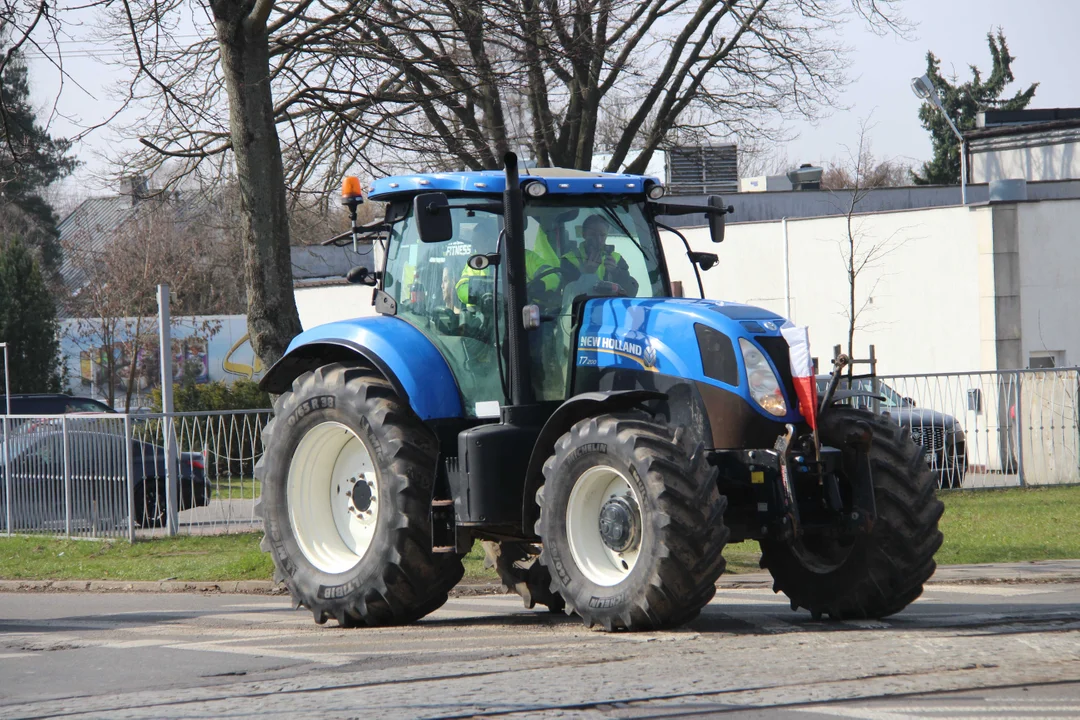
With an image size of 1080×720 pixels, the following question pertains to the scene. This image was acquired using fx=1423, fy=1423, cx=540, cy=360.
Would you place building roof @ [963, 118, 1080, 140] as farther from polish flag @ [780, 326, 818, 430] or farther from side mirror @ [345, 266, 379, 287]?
polish flag @ [780, 326, 818, 430]

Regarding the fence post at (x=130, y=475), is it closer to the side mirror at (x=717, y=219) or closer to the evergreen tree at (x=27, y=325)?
the side mirror at (x=717, y=219)

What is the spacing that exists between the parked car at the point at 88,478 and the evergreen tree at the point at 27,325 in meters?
18.8

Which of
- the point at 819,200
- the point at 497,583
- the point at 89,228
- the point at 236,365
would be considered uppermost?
the point at 89,228

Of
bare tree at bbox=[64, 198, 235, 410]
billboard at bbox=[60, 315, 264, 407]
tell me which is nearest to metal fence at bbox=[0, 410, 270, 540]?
bare tree at bbox=[64, 198, 235, 410]

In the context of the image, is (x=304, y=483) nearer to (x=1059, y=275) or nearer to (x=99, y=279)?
(x=1059, y=275)

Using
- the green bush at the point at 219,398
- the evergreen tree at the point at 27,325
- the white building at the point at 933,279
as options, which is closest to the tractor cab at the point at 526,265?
the white building at the point at 933,279

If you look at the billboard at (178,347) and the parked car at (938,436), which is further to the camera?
the billboard at (178,347)

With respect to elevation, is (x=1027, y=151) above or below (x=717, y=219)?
above

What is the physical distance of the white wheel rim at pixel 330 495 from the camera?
32.4 feet

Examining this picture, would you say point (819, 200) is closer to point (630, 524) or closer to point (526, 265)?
point (526, 265)

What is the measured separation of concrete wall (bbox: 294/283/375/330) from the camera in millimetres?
37031

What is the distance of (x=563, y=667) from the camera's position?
7.05m

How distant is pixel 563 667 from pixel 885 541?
2.50 metres

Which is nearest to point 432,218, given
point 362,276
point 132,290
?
point 362,276
